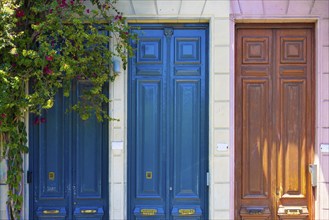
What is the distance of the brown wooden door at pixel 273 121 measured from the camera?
19.8ft

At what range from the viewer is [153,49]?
19.8 ft

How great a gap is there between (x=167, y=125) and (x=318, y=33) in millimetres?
2051

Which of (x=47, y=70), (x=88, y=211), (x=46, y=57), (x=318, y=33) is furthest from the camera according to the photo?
(x=88, y=211)

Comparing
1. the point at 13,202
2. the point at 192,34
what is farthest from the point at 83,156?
the point at 192,34

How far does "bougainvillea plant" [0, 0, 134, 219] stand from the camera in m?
5.21

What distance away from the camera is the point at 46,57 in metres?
5.21

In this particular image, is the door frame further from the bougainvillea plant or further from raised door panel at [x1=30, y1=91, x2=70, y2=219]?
raised door panel at [x1=30, y1=91, x2=70, y2=219]

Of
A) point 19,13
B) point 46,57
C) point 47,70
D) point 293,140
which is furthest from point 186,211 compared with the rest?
point 19,13

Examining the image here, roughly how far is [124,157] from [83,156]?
1.71 ft

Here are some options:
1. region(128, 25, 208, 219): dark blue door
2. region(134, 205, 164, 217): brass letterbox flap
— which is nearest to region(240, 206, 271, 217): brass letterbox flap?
region(128, 25, 208, 219): dark blue door

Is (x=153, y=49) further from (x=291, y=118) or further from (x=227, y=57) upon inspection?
(x=291, y=118)

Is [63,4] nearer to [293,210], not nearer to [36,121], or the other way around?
[36,121]

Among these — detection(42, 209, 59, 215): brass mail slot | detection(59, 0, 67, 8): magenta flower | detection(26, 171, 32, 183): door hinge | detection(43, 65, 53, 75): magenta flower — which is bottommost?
detection(42, 209, 59, 215): brass mail slot

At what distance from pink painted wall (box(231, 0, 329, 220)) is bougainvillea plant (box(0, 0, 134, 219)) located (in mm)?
1469
